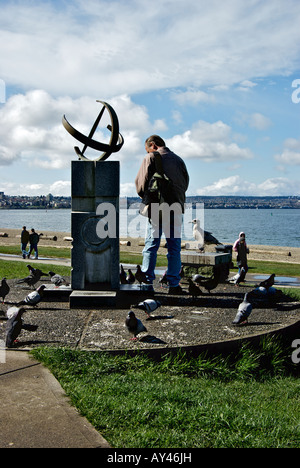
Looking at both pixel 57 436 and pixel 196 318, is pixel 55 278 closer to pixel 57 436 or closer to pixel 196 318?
pixel 196 318

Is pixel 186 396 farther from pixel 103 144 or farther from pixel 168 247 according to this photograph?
pixel 103 144

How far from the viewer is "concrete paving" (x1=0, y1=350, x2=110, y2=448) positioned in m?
3.05

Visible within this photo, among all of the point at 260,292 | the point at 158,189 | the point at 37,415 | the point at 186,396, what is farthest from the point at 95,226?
the point at 37,415

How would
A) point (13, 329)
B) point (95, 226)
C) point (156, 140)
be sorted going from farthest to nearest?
point (156, 140) < point (95, 226) < point (13, 329)

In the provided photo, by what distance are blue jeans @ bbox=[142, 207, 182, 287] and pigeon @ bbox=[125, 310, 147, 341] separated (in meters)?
2.67

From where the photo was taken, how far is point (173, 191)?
760 centimetres

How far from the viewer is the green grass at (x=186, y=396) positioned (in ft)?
10.9

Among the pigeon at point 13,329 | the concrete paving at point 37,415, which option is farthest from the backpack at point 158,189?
the concrete paving at point 37,415

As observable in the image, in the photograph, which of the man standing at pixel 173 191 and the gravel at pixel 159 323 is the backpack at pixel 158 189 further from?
the gravel at pixel 159 323

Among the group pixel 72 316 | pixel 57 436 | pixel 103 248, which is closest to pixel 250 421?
pixel 57 436

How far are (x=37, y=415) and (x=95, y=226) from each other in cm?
419

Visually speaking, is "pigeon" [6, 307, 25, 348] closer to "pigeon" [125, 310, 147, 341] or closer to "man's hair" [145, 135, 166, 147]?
"pigeon" [125, 310, 147, 341]

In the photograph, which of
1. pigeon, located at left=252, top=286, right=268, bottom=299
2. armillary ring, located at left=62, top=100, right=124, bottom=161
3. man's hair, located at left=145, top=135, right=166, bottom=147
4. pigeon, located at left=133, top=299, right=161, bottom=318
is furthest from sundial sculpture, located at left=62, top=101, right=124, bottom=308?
pigeon, located at left=252, top=286, right=268, bottom=299

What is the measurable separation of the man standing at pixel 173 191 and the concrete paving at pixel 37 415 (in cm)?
376
